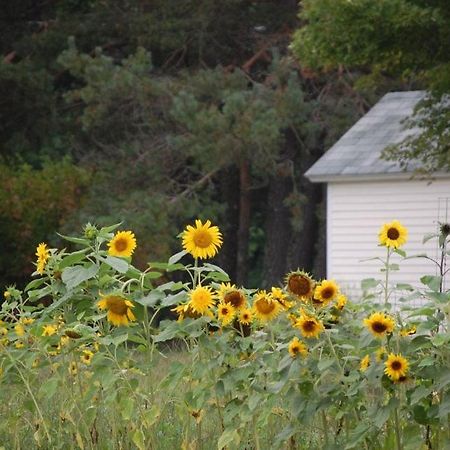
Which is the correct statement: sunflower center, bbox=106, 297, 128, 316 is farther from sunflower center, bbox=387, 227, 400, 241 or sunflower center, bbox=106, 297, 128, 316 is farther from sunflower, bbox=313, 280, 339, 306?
sunflower center, bbox=387, 227, 400, 241

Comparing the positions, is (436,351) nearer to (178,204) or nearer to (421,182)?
(421,182)

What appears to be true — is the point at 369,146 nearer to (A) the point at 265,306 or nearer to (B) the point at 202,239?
(B) the point at 202,239

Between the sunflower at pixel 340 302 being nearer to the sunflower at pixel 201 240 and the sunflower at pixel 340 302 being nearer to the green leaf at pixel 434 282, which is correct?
the green leaf at pixel 434 282

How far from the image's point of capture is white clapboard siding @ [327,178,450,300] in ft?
68.7

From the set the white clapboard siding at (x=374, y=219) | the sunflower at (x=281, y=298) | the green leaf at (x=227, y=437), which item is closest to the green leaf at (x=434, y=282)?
the sunflower at (x=281, y=298)

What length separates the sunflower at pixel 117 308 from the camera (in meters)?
4.80

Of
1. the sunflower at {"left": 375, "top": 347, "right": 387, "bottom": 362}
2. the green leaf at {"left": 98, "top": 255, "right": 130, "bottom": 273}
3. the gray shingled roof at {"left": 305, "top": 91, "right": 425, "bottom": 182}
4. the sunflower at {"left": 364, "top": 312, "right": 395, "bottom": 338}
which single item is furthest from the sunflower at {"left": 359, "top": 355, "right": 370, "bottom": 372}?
the gray shingled roof at {"left": 305, "top": 91, "right": 425, "bottom": 182}

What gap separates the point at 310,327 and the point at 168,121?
841 inches

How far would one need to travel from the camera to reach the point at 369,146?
2184 centimetres

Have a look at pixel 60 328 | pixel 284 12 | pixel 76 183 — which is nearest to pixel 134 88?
pixel 76 183

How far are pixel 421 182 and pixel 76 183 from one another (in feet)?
21.1

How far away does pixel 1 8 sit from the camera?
92.1 ft

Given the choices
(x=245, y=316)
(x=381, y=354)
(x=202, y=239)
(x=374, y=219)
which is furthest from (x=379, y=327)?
(x=374, y=219)

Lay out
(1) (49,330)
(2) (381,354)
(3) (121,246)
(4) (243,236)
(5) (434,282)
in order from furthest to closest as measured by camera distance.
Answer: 1. (4) (243,236)
2. (1) (49,330)
3. (3) (121,246)
4. (5) (434,282)
5. (2) (381,354)
